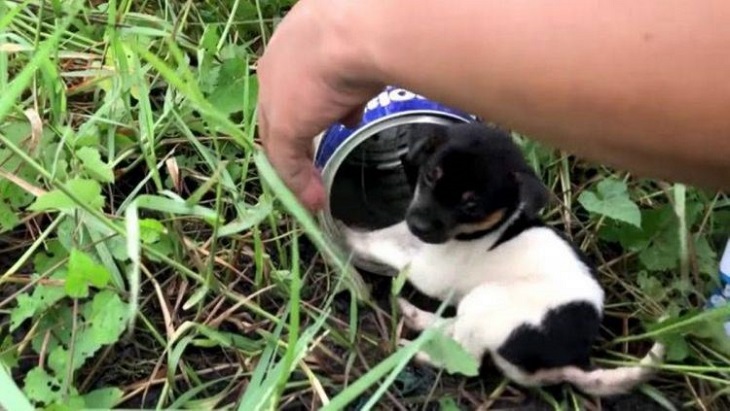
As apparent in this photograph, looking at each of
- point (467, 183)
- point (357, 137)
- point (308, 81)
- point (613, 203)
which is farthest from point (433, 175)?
point (308, 81)

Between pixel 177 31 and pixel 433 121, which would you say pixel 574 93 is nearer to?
pixel 433 121

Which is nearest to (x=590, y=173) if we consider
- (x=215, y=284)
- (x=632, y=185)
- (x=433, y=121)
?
(x=632, y=185)

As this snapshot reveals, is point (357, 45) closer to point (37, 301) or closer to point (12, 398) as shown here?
point (12, 398)

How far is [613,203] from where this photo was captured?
167cm

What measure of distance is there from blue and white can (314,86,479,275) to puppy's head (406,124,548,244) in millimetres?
85

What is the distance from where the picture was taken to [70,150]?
65.6 inches

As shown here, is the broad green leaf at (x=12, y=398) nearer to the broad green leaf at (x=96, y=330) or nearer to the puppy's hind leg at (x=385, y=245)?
the broad green leaf at (x=96, y=330)

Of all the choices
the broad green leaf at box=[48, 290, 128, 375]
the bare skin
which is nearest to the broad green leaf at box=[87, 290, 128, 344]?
the broad green leaf at box=[48, 290, 128, 375]

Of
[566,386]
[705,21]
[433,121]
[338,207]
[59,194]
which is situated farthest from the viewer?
[338,207]

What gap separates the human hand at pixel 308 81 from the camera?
1.07 metres

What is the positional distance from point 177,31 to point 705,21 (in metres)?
1.25

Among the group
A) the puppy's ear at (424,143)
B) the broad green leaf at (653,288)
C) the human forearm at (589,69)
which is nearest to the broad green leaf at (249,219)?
the puppy's ear at (424,143)

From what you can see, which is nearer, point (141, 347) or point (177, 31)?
point (141, 347)

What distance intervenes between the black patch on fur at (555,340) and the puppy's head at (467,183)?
0.16m
